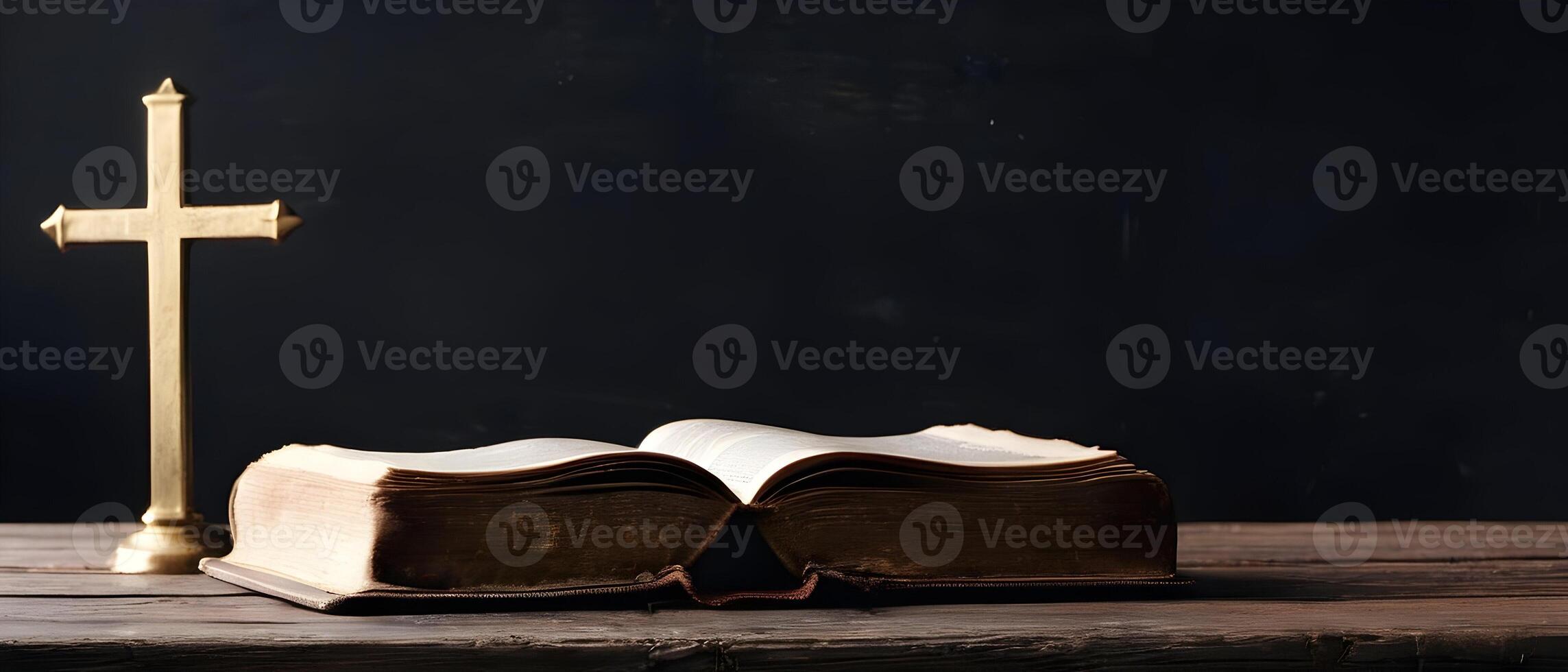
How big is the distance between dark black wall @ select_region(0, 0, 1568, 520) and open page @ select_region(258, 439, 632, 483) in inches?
25.9

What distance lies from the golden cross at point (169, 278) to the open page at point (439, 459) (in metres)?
0.11

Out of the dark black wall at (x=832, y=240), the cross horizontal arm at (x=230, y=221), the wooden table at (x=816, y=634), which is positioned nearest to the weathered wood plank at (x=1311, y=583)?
the wooden table at (x=816, y=634)

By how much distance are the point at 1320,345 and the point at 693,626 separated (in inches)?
47.2

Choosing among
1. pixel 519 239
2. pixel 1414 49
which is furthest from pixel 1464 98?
pixel 519 239

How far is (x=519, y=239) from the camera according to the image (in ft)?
5.55

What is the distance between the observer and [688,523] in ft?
2.91

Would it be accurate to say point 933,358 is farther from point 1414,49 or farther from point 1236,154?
point 1414,49

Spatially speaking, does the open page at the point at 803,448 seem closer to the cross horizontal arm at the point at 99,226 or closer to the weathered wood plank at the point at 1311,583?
the weathered wood plank at the point at 1311,583

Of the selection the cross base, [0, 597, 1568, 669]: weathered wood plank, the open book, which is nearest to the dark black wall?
the cross base

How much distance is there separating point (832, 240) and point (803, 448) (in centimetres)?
77

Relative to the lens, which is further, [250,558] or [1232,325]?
[1232,325]

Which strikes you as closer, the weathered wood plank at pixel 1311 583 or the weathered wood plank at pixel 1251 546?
the weathered wood plank at pixel 1311 583

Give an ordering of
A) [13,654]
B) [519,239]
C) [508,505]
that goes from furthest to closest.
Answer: [519,239], [508,505], [13,654]

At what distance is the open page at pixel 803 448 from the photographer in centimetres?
94
